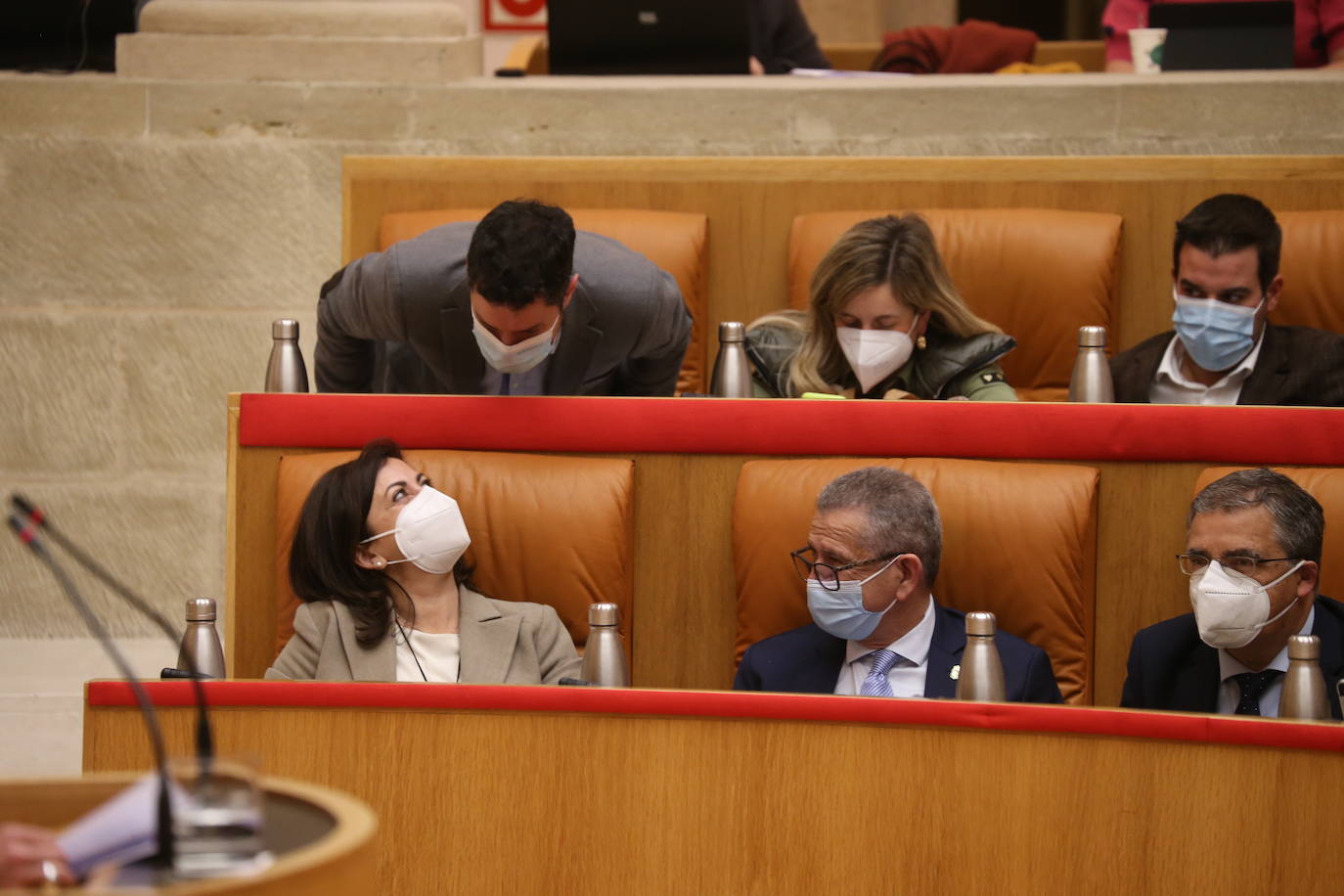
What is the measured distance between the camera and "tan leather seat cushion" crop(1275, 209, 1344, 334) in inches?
117

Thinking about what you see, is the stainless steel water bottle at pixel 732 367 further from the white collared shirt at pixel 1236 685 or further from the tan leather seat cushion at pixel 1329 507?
the white collared shirt at pixel 1236 685

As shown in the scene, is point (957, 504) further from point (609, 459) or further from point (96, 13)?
point (96, 13)

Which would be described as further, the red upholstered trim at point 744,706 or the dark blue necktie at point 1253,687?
the dark blue necktie at point 1253,687

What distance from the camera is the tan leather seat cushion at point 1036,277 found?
3.07 m

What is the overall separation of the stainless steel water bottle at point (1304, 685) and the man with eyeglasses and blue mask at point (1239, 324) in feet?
2.72

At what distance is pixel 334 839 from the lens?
1051 mm

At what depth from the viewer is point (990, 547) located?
2.20 metres

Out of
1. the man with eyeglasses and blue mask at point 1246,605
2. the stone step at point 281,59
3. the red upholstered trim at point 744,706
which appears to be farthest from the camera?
the stone step at point 281,59

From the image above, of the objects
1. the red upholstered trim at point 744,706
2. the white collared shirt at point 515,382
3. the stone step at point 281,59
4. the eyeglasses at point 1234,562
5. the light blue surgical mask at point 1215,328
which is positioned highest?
the stone step at point 281,59

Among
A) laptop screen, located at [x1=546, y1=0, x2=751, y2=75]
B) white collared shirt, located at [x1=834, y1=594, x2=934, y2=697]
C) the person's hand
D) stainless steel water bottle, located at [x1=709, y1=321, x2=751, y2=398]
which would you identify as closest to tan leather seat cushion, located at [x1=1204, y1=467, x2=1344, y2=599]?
white collared shirt, located at [x1=834, y1=594, x2=934, y2=697]

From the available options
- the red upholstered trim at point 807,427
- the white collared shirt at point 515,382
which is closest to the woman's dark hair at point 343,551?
the red upholstered trim at point 807,427

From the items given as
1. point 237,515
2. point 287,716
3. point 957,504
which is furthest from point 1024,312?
point 287,716

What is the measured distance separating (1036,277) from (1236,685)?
3.88 feet

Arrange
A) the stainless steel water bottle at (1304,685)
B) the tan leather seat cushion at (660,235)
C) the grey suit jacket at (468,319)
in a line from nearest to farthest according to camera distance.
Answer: the stainless steel water bottle at (1304,685) → the grey suit jacket at (468,319) → the tan leather seat cushion at (660,235)
